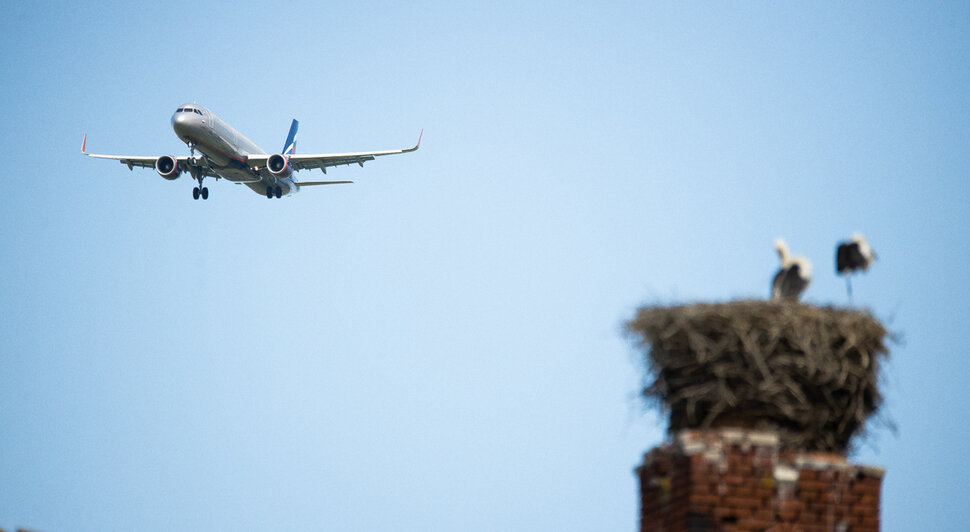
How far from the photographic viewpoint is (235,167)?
50.4m

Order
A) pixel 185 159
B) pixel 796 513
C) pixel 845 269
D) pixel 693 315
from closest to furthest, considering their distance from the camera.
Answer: pixel 796 513 < pixel 693 315 < pixel 845 269 < pixel 185 159

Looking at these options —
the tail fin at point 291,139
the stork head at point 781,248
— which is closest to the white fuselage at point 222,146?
the tail fin at point 291,139

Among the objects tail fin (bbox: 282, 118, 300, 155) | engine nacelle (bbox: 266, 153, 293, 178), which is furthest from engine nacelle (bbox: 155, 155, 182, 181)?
tail fin (bbox: 282, 118, 300, 155)

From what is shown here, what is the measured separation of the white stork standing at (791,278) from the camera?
11.4 meters

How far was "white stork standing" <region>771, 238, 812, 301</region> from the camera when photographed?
37.2 ft

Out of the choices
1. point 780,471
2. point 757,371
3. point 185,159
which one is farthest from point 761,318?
point 185,159

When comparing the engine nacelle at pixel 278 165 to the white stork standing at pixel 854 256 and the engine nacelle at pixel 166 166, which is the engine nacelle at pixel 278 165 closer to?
the engine nacelle at pixel 166 166

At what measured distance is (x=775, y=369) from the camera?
970cm

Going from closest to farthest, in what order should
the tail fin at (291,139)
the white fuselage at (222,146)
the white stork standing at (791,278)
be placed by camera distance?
1. the white stork standing at (791,278)
2. the white fuselage at (222,146)
3. the tail fin at (291,139)

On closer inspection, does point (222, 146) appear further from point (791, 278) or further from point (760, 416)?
point (760, 416)

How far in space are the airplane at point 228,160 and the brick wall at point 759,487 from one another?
39.7 m

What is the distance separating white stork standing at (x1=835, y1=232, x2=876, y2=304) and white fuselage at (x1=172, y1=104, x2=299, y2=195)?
38.5 metres

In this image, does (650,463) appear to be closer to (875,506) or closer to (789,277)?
(875,506)

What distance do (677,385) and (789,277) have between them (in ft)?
6.96
